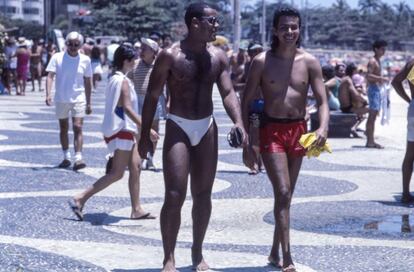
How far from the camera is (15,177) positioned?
11.9 metres

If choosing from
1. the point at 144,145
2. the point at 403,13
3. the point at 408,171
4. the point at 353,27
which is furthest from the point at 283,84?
the point at 403,13

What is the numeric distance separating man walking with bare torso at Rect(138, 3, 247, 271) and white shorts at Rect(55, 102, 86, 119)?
5.94 m

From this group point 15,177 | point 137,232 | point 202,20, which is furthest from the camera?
point 15,177

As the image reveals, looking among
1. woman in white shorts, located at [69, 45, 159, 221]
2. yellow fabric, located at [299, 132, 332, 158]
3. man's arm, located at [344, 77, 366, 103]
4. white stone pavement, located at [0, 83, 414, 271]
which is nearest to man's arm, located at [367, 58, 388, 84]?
white stone pavement, located at [0, 83, 414, 271]

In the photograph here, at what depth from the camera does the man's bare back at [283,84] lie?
749 centimetres

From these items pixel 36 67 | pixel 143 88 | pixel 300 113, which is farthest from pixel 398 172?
pixel 36 67

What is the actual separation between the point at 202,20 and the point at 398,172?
6945 mm

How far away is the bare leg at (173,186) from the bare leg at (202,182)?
0.09 m

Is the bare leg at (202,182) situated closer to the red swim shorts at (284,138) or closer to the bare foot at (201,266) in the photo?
the bare foot at (201,266)

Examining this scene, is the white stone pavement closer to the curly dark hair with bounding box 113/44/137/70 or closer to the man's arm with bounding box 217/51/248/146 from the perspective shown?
the man's arm with bounding box 217/51/248/146

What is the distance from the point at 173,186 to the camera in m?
7.06

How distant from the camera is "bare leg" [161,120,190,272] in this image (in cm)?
707

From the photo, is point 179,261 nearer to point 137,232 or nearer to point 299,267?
point 299,267

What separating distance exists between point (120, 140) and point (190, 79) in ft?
8.28
